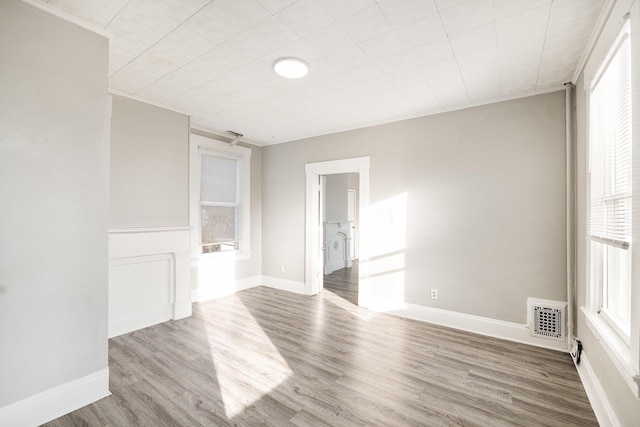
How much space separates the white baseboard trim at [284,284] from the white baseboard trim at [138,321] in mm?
1911

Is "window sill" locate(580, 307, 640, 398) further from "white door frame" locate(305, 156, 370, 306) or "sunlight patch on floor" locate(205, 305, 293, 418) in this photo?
"white door frame" locate(305, 156, 370, 306)

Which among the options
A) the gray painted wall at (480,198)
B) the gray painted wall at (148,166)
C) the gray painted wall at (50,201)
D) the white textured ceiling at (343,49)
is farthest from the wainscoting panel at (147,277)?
the gray painted wall at (480,198)

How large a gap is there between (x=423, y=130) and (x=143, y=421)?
383 centimetres

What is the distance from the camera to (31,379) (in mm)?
1778

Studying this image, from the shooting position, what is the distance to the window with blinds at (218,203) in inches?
174

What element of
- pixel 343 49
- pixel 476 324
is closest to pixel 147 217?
pixel 343 49

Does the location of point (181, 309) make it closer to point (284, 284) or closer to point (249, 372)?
point (249, 372)

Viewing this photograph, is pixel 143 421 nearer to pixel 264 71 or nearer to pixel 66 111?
pixel 66 111

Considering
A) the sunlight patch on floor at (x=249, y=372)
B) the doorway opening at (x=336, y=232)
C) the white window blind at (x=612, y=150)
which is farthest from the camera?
the doorway opening at (x=336, y=232)

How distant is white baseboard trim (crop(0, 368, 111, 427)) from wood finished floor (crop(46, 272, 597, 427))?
62mm

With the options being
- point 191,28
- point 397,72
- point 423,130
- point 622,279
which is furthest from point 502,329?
point 191,28

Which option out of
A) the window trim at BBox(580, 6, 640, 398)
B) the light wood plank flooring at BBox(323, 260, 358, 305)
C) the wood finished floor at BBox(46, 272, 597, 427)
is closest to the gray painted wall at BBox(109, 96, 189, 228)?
the wood finished floor at BBox(46, 272, 597, 427)

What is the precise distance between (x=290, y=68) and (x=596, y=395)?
330cm

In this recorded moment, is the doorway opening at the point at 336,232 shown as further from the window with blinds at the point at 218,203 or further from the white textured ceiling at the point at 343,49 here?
the white textured ceiling at the point at 343,49
